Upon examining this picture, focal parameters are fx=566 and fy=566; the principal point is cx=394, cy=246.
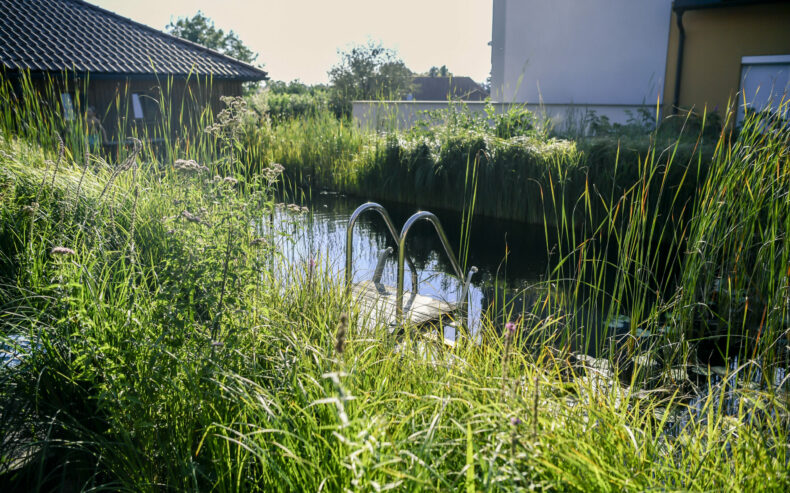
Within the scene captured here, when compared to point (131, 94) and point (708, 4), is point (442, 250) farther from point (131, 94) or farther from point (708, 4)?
point (131, 94)

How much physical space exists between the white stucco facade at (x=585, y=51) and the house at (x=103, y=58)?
8194 mm

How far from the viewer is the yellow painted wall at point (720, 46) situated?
38.5 ft

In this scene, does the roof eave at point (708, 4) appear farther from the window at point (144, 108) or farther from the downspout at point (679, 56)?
the window at point (144, 108)

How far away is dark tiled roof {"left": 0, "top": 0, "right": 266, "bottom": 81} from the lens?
1532 cm

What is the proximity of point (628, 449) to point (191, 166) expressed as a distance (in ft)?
6.54

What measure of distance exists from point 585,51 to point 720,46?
3.34 m

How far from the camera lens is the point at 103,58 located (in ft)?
53.4

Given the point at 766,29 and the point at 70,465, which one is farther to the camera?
the point at 766,29

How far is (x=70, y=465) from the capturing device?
2029mm

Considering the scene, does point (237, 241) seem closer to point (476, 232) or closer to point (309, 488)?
point (309, 488)

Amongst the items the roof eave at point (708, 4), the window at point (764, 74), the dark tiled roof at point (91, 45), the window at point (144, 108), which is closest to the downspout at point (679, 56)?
the roof eave at point (708, 4)

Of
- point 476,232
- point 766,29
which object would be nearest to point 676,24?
point 766,29

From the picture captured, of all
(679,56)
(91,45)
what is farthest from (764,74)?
(91,45)

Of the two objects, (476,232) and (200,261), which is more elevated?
(200,261)
